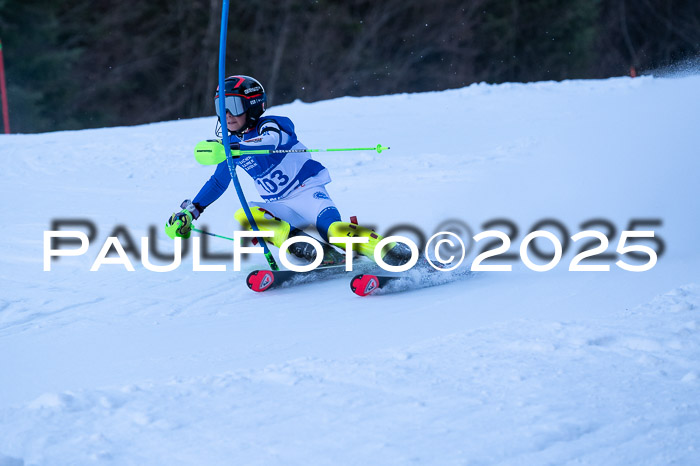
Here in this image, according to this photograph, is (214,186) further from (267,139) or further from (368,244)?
(368,244)

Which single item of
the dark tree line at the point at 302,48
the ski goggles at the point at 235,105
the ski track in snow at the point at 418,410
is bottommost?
the ski track in snow at the point at 418,410

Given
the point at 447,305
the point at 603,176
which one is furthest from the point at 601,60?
the point at 447,305

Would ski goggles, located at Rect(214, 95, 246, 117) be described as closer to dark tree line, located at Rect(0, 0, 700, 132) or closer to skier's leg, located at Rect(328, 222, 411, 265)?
skier's leg, located at Rect(328, 222, 411, 265)

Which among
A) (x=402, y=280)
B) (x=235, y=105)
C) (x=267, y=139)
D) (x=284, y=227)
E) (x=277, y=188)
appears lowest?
(x=402, y=280)

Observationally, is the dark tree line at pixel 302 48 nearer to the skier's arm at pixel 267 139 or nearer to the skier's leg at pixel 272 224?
the skier's leg at pixel 272 224

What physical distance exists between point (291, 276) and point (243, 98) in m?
1.16

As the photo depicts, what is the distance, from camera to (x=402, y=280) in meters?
5.18

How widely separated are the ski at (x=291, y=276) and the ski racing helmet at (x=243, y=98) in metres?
0.94

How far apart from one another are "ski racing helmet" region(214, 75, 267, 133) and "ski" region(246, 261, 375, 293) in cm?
94

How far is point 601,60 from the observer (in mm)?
28734

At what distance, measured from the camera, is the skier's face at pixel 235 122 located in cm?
534

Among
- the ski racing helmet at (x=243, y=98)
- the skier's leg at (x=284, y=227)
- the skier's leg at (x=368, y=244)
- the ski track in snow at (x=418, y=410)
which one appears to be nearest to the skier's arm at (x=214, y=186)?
the skier's leg at (x=284, y=227)

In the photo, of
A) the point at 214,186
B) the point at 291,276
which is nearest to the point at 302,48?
the point at 214,186

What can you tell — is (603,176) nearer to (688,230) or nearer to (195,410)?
(688,230)
